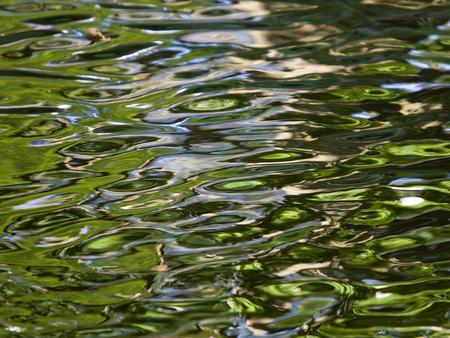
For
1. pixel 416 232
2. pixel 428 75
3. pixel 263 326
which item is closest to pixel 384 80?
pixel 428 75

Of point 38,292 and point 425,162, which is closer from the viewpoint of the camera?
point 38,292

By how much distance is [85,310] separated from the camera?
8.16 feet

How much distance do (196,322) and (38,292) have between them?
466 mm

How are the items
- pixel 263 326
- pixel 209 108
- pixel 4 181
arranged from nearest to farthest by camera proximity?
pixel 263 326 < pixel 4 181 < pixel 209 108

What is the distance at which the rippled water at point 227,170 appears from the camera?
2504 mm

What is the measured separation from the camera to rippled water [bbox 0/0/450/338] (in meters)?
2.50

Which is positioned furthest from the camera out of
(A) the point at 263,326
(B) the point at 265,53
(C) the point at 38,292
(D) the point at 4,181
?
(B) the point at 265,53

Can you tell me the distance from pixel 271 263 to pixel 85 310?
55 cm

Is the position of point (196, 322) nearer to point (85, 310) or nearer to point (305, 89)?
point (85, 310)

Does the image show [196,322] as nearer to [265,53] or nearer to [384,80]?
[384,80]

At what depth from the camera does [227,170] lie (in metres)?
3.31

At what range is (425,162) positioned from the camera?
3309 millimetres

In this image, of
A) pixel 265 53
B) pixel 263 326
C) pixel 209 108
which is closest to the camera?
pixel 263 326


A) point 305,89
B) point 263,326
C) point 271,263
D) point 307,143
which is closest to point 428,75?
point 305,89
